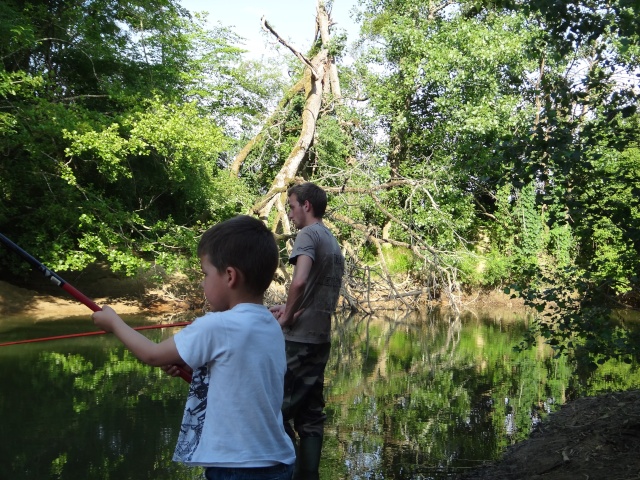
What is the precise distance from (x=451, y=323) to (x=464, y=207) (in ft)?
23.4

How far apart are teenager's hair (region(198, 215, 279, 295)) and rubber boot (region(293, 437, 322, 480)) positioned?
2.58 m

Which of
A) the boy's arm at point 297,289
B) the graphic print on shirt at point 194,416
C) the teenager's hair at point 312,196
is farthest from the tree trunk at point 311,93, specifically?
the graphic print on shirt at point 194,416

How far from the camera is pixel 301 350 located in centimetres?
490

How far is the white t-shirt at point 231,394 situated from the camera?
2.35 m

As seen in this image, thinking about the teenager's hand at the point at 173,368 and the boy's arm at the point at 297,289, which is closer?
the teenager's hand at the point at 173,368

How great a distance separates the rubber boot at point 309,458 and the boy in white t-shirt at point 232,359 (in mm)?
2401

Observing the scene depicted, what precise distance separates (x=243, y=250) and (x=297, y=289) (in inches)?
91.4

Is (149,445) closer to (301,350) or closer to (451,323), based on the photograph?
(301,350)

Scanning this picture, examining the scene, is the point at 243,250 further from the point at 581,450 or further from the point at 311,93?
the point at 311,93

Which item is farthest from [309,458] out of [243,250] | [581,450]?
Answer: [243,250]

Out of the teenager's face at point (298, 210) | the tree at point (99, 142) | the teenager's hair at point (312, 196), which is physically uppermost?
the tree at point (99, 142)

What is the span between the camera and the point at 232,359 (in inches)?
93.9

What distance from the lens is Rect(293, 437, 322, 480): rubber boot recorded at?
4.80 meters

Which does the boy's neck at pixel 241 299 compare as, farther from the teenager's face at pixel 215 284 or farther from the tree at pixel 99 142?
the tree at pixel 99 142
